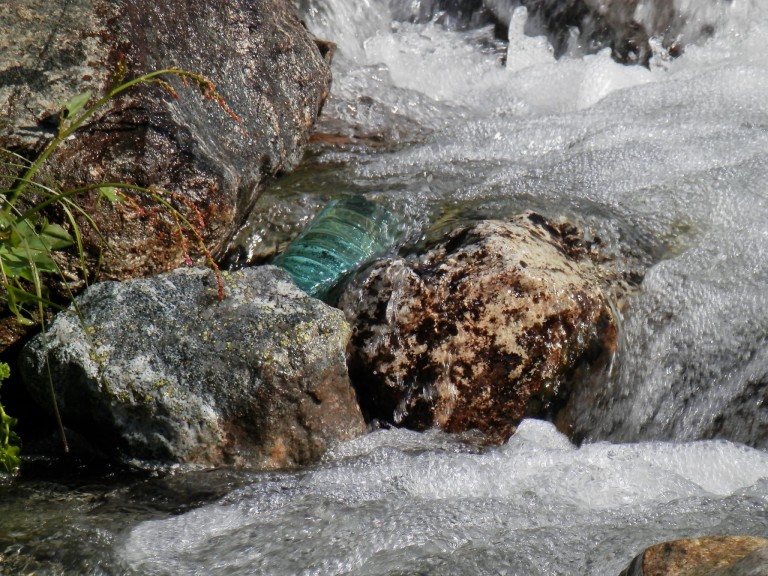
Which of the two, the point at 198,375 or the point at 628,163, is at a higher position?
the point at 628,163

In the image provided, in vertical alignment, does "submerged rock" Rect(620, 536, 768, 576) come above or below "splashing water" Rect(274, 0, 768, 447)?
below

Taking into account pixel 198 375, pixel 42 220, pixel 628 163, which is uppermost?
pixel 628 163

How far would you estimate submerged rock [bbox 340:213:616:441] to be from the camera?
11.0 ft

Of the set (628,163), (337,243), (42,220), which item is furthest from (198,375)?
(628,163)

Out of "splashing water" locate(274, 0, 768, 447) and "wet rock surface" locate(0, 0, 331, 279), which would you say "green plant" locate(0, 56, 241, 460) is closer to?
"wet rock surface" locate(0, 0, 331, 279)

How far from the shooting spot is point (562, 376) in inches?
134

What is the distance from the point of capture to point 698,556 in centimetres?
210

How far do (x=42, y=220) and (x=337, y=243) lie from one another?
4.23ft

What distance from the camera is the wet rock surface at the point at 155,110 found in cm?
344

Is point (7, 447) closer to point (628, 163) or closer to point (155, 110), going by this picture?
point (155, 110)

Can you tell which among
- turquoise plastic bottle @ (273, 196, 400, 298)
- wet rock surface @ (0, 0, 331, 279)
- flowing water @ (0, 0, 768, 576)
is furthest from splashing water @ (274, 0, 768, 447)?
wet rock surface @ (0, 0, 331, 279)

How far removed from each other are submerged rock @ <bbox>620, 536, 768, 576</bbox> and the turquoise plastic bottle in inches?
76.7

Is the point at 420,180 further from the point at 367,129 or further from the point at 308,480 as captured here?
the point at 308,480

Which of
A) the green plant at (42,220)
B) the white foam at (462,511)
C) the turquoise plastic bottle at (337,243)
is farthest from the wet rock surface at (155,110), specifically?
the white foam at (462,511)
